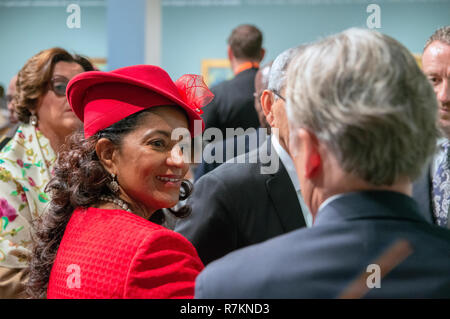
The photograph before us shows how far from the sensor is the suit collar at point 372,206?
0.95 m

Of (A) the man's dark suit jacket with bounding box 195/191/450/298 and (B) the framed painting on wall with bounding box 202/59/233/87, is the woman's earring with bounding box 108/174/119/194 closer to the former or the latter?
(A) the man's dark suit jacket with bounding box 195/191/450/298

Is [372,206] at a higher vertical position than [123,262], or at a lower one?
higher

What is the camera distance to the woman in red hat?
1.34 metres

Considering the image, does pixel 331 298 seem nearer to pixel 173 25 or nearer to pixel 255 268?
pixel 255 268

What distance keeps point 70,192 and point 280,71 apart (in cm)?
86

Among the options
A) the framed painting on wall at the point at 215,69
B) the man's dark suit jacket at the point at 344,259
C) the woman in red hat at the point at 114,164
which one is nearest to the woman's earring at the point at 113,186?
the woman in red hat at the point at 114,164

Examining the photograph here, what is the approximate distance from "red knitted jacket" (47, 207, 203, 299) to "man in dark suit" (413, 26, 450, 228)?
3.04 feet

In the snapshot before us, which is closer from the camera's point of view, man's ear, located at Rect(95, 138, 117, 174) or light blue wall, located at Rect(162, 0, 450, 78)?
man's ear, located at Rect(95, 138, 117, 174)

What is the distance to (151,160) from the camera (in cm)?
146

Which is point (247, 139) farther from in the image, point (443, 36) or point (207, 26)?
point (207, 26)

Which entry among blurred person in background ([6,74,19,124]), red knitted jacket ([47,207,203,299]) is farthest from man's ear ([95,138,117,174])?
blurred person in background ([6,74,19,124])

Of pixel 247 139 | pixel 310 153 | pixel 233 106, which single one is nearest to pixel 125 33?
pixel 233 106

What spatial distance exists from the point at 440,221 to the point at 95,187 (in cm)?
124

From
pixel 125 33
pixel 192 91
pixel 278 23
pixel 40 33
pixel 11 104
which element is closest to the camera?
pixel 192 91
